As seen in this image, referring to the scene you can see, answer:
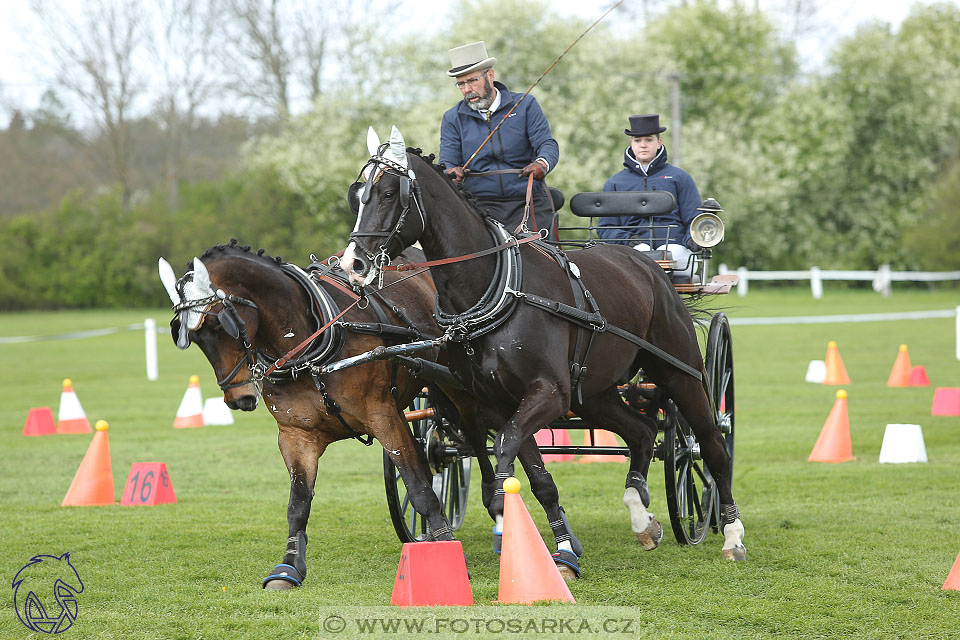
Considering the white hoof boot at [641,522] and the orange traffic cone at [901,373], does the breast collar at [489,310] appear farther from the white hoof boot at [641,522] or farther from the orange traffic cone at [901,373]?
the orange traffic cone at [901,373]

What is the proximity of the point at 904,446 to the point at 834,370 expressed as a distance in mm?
6186

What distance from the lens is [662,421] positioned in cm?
673

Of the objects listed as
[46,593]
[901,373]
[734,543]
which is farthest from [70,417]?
[901,373]

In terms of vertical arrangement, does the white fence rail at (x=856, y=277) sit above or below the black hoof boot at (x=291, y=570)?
above

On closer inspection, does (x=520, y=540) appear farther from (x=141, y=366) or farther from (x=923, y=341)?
(x=923, y=341)

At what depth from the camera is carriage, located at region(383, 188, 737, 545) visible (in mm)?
6336

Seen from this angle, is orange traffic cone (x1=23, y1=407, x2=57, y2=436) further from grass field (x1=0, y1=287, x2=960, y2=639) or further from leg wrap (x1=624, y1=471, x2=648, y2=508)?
leg wrap (x1=624, y1=471, x2=648, y2=508)

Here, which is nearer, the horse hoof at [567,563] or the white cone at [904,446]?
the horse hoof at [567,563]

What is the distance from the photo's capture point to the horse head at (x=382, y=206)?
15.2ft

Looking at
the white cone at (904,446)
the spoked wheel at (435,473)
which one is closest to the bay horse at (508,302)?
the spoked wheel at (435,473)

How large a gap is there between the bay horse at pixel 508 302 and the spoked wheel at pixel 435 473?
0.69 m

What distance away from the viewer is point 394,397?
558cm

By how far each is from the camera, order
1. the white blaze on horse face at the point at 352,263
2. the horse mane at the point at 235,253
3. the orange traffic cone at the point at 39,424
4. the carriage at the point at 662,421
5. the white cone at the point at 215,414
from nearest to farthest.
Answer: the white blaze on horse face at the point at 352,263, the horse mane at the point at 235,253, the carriage at the point at 662,421, the orange traffic cone at the point at 39,424, the white cone at the point at 215,414

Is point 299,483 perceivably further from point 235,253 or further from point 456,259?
point 456,259
